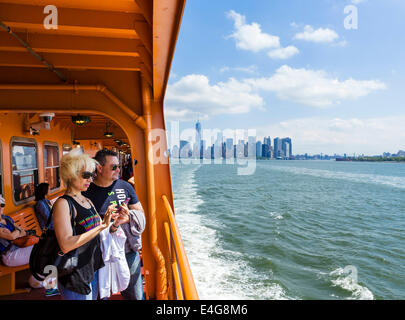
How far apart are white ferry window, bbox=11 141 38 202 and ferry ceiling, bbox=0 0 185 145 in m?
1.59

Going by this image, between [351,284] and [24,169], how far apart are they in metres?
9.92

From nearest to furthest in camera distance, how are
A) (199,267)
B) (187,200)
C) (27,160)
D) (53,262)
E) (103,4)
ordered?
(53,262) → (103,4) → (27,160) → (199,267) → (187,200)

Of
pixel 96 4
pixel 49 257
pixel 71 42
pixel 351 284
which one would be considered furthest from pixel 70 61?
pixel 351 284

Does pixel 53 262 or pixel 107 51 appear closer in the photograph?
pixel 53 262

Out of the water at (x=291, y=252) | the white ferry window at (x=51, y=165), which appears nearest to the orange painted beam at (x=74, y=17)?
the white ferry window at (x=51, y=165)

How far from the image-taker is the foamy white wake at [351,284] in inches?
295

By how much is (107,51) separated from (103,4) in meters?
0.52

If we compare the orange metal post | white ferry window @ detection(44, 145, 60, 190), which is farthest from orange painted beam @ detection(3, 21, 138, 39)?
white ferry window @ detection(44, 145, 60, 190)

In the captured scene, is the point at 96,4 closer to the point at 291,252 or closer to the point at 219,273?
the point at 219,273

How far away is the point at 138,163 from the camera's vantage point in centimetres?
335

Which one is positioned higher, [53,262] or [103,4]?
[103,4]
